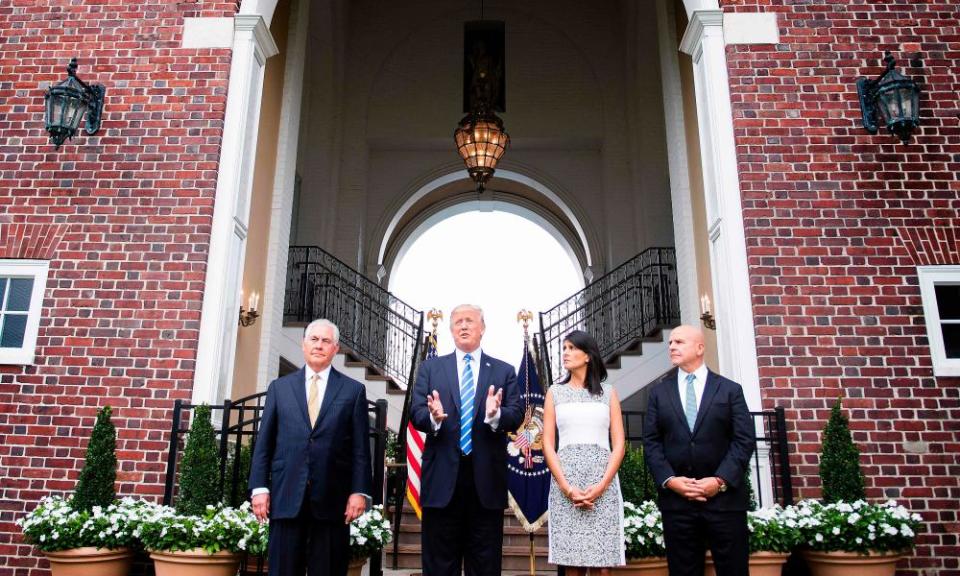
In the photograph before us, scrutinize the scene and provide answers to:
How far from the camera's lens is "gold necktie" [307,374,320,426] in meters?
3.79

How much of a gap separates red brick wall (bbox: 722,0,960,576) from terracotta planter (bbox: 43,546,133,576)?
4938 mm

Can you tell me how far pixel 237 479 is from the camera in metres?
5.38

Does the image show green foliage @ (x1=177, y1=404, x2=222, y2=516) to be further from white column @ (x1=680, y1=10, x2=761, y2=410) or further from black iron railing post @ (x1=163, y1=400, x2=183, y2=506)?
white column @ (x1=680, y1=10, x2=761, y2=410)

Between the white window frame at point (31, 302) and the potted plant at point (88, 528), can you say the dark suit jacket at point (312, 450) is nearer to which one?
the potted plant at point (88, 528)

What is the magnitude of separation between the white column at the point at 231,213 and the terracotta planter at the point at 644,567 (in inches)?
135

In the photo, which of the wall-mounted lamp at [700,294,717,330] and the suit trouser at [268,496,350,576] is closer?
the suit trouser at [268,496,350,576]

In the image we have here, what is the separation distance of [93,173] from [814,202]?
6.27 m

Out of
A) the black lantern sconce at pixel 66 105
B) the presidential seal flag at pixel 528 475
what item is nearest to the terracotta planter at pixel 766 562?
the presidential seal flag at pixel 528 475

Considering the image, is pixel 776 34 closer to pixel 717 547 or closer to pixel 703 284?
pixel 703 284

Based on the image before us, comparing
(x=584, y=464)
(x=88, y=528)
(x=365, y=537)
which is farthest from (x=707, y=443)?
(x=88, y=528)

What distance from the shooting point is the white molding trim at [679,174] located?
8500mm

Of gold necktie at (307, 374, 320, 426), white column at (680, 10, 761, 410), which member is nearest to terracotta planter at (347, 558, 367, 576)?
gold necktie at (307, 374, 320, 426)

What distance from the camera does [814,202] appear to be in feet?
19.9

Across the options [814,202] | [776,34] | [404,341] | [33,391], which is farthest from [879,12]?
[404,341]
